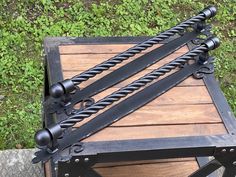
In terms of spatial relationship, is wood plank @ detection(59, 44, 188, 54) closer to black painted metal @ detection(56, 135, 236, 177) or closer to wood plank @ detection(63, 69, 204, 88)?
wood plank @ detection(63, 69, 204, 88)

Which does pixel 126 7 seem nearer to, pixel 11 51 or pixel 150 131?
pixel 11 51

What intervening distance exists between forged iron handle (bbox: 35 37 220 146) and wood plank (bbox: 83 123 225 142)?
9cm

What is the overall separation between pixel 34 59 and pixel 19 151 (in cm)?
78

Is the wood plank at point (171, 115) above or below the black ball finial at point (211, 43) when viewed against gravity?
below

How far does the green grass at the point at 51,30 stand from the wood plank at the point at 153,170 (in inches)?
32.4

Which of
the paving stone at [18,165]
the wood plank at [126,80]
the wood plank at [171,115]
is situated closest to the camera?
the wood plank at [171,115]

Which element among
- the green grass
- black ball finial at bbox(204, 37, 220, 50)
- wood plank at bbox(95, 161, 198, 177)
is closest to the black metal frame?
black ball finial at bbox(204, 37, 220, 50)

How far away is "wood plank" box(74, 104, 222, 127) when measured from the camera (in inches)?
71.9

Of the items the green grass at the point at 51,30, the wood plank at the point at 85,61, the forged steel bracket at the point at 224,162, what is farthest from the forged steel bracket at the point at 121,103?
the green grass at the point at 51,30

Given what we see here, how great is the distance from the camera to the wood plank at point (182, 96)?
1.91 meters

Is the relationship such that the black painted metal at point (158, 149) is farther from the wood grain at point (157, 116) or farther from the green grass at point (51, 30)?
the green grass at point (51, 30)

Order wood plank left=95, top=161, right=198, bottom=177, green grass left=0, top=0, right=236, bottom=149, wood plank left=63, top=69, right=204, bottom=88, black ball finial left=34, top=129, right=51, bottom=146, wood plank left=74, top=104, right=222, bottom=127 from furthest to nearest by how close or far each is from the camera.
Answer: green grass left=0, top=0, right=236, bottom=149 < wood plank left=95, top=161, right=198, bottom=177 < wood plank left=63, top=69, right=204, bottom=88 < wood plank left=74, top=104, right=222, bottom=127 < black ball finial left=34, top=129, right=51, bottom=146

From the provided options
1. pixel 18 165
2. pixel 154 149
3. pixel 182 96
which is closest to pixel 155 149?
pixel 154 149

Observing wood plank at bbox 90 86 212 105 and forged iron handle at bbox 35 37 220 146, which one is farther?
wood plank at bbox 90 86 212 105
